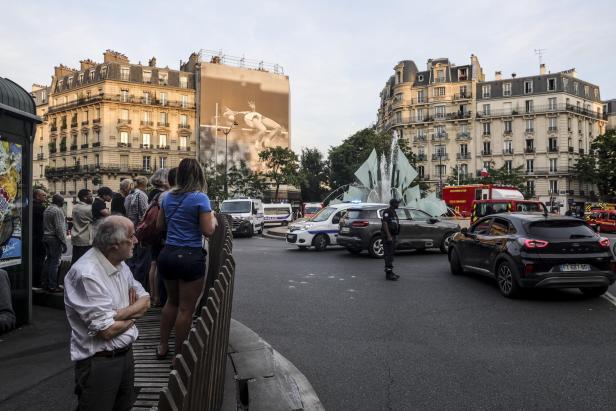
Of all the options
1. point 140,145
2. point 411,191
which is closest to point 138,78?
point 140,145

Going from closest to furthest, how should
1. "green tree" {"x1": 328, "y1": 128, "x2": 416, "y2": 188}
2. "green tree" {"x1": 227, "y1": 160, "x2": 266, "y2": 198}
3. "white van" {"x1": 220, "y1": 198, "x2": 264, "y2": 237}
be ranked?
"white van" {"x1": 220, "y1": 198, "x2": 264, "y2": 237}, "green tree" {"x1": 227, "y1": 160, "x2": 266, "y2": 198}, "green tree" {"x1": 328, "y1": 128, "x2": 416, "y2": 188}

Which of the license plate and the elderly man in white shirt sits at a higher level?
the elderly man in white shirt

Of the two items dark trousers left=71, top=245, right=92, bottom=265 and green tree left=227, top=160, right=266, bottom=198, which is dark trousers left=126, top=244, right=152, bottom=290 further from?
green tree left=227, top=160, right=266, bottom=198

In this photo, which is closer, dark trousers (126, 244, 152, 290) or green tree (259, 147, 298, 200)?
dark trousers (126, 244, 152, 290)

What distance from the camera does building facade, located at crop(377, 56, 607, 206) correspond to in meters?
73.6

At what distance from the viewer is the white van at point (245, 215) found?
26.0m

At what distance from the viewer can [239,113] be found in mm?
69625

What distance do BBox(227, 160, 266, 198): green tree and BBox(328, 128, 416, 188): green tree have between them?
14.9 metres

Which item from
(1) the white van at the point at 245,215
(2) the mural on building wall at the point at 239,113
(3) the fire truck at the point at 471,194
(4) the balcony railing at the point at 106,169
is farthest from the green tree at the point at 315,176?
(1) the white van at the point at 245,215

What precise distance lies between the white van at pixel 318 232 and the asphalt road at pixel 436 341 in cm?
682

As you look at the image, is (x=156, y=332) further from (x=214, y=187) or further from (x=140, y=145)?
(x=140, y=145)

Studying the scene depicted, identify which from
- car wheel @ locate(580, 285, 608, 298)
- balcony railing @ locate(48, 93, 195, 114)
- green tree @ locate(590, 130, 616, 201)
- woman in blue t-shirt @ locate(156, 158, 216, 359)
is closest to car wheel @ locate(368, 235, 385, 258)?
car wheel @ locate(580, 285, 608, 298)

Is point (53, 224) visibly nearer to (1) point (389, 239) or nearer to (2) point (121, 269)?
(2) point (121, 269)

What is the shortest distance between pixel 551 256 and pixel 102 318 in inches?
302
